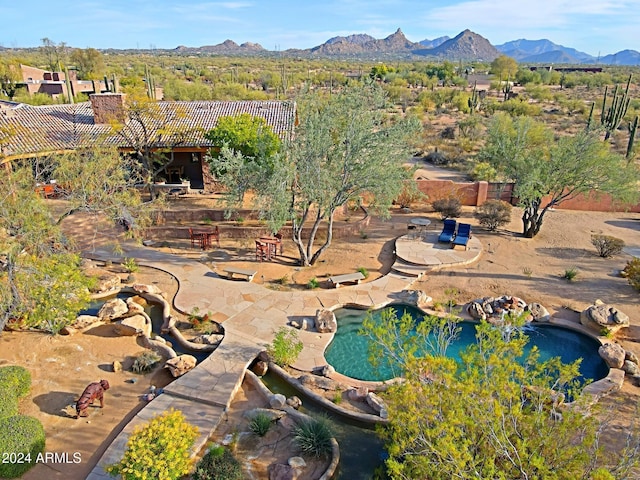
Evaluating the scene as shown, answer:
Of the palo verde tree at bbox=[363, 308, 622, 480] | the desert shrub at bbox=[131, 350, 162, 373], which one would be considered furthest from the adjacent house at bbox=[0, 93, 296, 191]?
the palo verde tree at bbox=[363, 308, 622, 480]

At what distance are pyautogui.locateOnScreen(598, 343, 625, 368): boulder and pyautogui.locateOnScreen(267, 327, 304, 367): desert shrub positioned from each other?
297 inches

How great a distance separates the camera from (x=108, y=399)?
994 cm

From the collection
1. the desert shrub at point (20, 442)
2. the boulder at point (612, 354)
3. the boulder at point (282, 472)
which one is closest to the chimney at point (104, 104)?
the desert shrub at point (20, 442)

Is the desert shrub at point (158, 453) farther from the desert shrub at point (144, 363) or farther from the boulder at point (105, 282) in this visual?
the boulder at point (105, 282)

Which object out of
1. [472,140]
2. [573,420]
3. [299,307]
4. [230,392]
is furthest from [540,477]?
[472,140]

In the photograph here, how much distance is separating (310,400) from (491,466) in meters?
5.25

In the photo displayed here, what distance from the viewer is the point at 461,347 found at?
12141 millimetres

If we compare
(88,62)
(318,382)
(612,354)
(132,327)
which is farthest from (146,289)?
(88,62)

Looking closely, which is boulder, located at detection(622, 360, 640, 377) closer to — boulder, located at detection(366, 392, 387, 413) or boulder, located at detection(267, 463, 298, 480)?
boulder, located at detection(366, 392, 387, 413)

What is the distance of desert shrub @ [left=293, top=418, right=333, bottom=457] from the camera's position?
335 inches

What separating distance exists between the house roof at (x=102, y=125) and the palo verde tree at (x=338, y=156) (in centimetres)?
757

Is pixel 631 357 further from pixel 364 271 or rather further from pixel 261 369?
pixel 261 369

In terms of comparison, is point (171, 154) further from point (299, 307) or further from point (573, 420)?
point (573, 420)

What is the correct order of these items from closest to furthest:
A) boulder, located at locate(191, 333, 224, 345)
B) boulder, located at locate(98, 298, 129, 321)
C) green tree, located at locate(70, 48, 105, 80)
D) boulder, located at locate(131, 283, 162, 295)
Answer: boulder, located at locate(191, 333, 224, 345), boulder, located at locate(98, 298, 129, 321), boulder, located at locate(131, 283, 162, 295), green tree, located at locate(70, 48, 105, 80)
